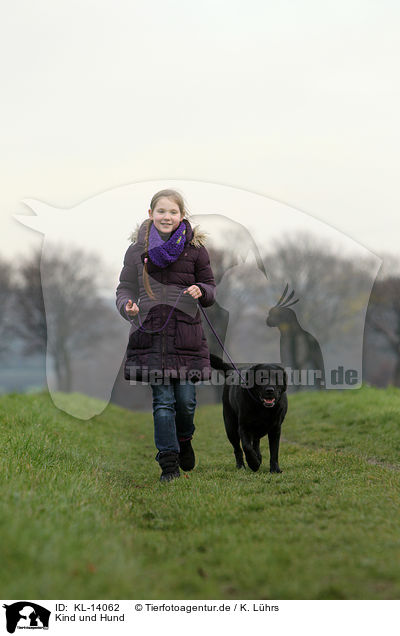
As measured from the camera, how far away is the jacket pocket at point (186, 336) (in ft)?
18.7

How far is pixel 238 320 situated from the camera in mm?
16453

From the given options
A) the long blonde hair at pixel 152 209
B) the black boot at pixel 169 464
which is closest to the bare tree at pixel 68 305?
the long blonde hair at pixel 152 209

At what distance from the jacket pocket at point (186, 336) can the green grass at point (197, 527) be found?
4.09 ft

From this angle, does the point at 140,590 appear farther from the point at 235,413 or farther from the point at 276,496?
the point at 235,413

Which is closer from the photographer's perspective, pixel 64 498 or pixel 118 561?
pixel 118 561

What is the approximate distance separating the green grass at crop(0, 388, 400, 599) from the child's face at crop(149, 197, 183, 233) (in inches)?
94.5

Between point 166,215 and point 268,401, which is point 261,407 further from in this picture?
point 166,215

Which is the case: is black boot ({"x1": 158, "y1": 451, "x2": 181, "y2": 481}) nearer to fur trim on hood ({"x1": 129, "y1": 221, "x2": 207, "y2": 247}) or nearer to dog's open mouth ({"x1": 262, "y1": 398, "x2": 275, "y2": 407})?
dog's open mouth ({"x1": 262, "y1": 398, "x2": 275, "y2": 407})

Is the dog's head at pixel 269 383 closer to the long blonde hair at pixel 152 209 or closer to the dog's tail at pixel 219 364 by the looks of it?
the dog's tail at pixel 219 364

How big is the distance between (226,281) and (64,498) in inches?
349

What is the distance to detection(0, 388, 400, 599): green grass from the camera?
2777 mm
